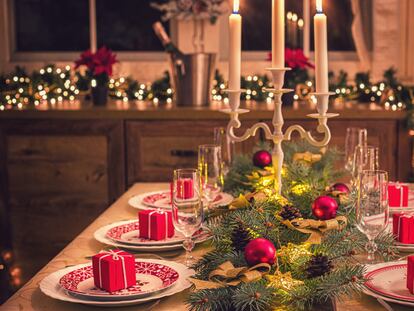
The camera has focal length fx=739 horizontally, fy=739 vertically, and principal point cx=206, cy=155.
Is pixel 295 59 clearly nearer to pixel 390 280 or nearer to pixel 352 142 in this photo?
pixel 352 142

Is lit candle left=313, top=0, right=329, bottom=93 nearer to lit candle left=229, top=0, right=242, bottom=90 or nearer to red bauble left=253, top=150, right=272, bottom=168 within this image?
lit candle left=229, top=0, right=242, bottom=90

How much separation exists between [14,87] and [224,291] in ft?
9.68

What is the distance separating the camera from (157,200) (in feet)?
7.30

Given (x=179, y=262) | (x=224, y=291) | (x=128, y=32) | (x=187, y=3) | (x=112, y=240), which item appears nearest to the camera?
(x=224, y=291)

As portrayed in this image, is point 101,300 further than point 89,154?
No

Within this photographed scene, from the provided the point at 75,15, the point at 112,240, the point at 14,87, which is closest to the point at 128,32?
the point at 75,15

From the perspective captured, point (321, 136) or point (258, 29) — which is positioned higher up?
point (258, 29)

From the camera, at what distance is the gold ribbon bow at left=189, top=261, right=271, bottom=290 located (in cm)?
123

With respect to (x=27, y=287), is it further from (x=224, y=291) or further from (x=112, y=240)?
(x=224, y=291)

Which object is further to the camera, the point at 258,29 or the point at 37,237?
the point at 258,29

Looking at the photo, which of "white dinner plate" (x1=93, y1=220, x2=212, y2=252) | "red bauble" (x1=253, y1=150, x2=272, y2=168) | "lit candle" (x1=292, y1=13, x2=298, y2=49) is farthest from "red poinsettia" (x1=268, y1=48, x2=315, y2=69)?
"white dinner plate" (x1=93, y1=220, x2=212, y2=252)

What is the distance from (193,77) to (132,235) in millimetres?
1857

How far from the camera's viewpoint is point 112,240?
1758 millimetres

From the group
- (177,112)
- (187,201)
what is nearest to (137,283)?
(187,201)
